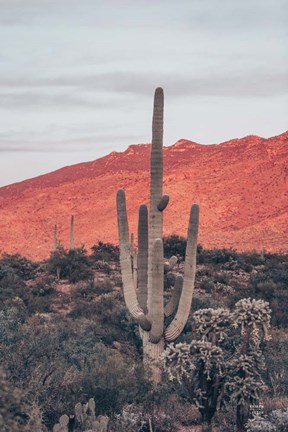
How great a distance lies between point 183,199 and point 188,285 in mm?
47974

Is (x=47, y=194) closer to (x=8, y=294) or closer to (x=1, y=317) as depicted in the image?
(x=8, y=294)

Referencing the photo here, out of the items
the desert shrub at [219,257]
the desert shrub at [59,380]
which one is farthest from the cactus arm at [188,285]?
the desert shrub at [219,257]

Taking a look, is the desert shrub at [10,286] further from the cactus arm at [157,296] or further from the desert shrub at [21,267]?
the cactus arm at [157,296]

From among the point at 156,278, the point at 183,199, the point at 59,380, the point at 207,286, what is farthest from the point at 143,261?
the point at 183,199

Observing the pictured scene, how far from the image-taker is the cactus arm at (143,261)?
13961 mm

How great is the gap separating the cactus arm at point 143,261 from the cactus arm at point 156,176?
0.65 meters

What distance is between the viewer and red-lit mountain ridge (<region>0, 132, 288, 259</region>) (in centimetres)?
5497

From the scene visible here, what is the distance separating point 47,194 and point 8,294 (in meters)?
47.3

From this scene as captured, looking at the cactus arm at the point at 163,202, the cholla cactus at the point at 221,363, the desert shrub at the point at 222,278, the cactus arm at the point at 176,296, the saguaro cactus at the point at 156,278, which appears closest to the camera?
the cholla cactus at the point at 221,363

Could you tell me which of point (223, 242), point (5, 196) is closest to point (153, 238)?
point (223, 242)

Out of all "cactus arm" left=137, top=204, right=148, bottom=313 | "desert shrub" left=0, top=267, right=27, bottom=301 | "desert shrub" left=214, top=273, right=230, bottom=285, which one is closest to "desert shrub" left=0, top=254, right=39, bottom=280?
"desert shrub" left=0, top=267, right=27, bottom=301

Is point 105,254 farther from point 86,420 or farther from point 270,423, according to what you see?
point 270,423

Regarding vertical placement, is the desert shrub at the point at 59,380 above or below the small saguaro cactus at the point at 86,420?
above

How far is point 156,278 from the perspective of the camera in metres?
12.9
